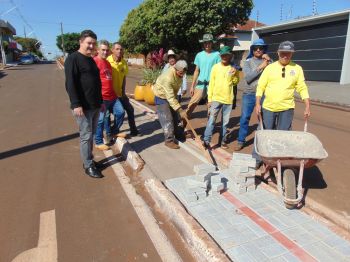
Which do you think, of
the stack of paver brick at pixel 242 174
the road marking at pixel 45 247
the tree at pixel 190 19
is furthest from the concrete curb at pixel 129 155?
the tree at pixel 190 19

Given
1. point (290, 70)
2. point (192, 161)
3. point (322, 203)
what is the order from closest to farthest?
1. point (322, 203)
2. point (290, 70)
3. point (192, 161)

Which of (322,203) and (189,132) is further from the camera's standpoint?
(189,132)

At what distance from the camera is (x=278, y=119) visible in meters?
4.52

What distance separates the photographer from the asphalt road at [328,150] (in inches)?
155

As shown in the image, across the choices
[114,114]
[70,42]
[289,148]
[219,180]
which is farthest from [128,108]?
[70,42]

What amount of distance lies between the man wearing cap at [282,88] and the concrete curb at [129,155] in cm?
199

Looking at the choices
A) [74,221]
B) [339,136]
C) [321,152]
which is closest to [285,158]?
[321,152]

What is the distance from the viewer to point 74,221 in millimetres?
3438

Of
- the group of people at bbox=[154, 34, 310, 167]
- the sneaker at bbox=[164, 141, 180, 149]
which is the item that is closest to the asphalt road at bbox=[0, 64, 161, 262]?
the sneaker at bbox=[164, 141, 180, 149]

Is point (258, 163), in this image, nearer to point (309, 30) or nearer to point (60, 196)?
point (60, 196)

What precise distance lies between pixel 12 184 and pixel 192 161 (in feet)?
8.78

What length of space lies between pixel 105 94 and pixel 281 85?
3.05 meters

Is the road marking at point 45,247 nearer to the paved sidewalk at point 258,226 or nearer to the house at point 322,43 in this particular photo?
the paved sidewalk at point 258,226

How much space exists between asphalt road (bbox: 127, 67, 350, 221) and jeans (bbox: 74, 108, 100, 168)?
8.25 feet
